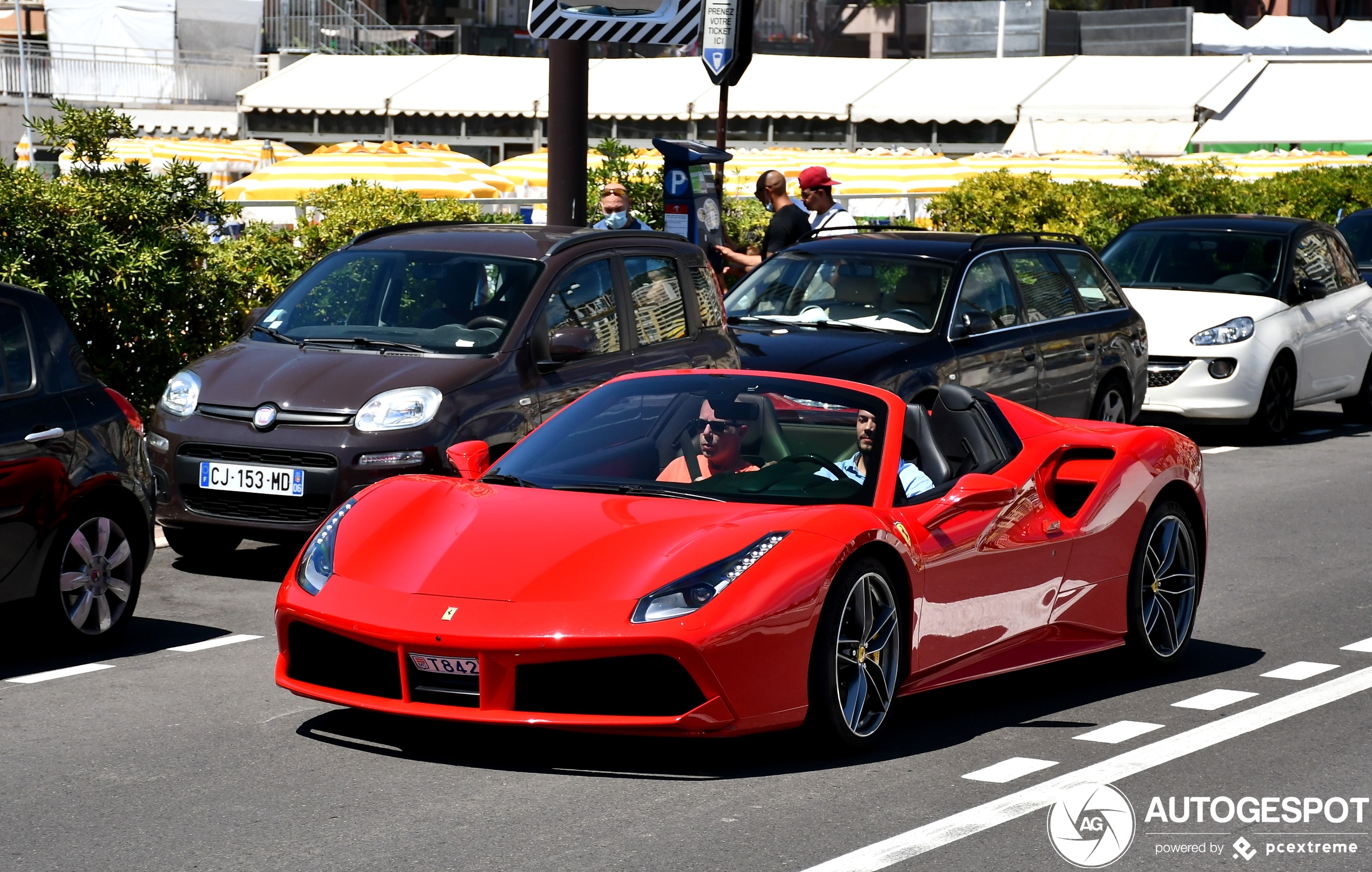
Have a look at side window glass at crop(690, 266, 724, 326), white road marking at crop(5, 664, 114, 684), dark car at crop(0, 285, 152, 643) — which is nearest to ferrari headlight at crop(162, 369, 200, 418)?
dark car at crop(0, 285, 152, 643)

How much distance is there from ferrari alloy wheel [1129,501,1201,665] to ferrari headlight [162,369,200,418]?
4.64m

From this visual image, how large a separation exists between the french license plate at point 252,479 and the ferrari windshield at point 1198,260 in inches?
371

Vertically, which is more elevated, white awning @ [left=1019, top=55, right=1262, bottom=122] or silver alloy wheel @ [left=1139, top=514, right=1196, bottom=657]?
white awning @ [left=1019, top=55, right=1262, bottom=122]

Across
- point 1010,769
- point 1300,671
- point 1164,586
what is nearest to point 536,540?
point 1010,769

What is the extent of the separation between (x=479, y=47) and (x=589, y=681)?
78761mm

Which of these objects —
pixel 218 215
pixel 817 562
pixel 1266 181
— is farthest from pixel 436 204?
pixel 1266 181

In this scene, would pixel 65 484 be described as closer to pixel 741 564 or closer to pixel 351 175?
pixel 741 564

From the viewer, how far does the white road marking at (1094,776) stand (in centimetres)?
517

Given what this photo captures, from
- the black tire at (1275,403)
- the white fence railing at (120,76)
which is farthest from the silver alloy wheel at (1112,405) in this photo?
the white fence railing at (120,76)

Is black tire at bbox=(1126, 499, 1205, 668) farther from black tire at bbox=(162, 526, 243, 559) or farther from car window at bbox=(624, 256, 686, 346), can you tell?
black tire at bbox=(162, 526, 243, 559)

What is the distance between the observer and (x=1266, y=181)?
93.6 ft

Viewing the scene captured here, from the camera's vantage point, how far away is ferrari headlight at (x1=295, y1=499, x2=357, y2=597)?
612cm

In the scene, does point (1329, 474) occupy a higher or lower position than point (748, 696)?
lower

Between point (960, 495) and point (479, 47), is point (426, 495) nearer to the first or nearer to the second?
point (960, 495)
